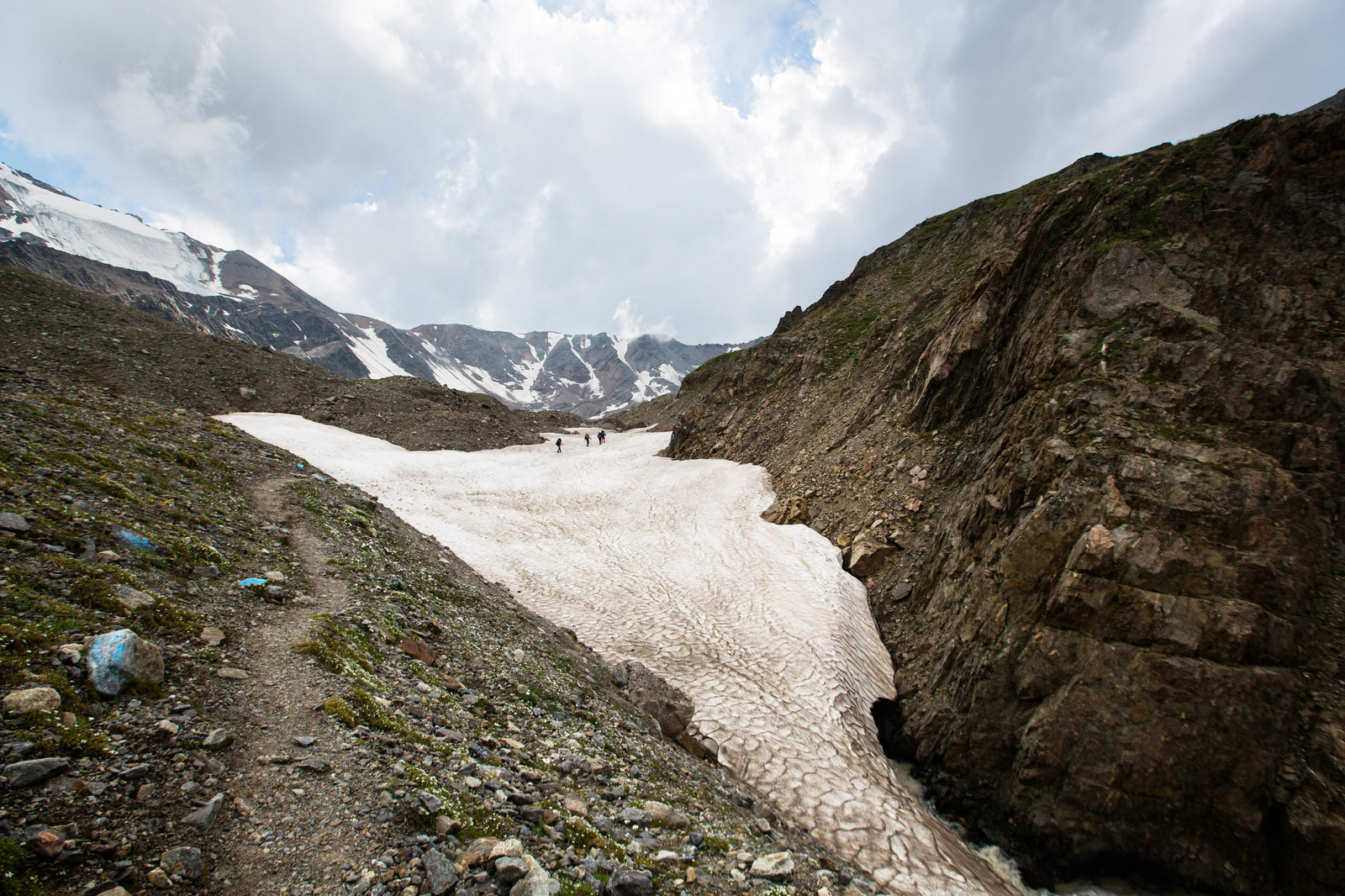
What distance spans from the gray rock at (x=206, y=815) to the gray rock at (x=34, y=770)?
0.97 metres

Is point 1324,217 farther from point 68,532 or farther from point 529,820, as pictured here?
point 68,532

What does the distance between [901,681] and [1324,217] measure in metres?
16.9

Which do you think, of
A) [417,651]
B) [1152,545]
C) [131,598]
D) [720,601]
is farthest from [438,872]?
[720,601]

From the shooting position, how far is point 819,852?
848cm

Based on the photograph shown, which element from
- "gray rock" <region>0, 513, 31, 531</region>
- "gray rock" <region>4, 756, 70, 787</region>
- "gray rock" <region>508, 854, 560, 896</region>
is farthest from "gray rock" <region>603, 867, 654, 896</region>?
"gray rock" <region>0, 513, 31, 531</region>

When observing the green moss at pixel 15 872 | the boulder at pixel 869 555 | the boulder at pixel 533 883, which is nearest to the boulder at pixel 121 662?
the green moss at pixel 15 872

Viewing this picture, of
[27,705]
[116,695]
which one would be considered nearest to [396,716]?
[116,695]

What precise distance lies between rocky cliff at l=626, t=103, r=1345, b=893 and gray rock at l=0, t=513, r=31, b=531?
17039 millimetres

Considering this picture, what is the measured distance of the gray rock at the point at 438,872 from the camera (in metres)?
4.45

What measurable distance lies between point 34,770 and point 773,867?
7.70m

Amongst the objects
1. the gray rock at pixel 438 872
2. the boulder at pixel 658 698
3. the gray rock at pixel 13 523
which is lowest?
the boulder at pixel 658 698

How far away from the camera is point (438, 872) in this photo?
4.54 meters

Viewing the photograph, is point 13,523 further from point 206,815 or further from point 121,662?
point 206,815

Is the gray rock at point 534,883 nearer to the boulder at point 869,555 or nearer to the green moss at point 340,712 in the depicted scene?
the green moss at point 340,712
